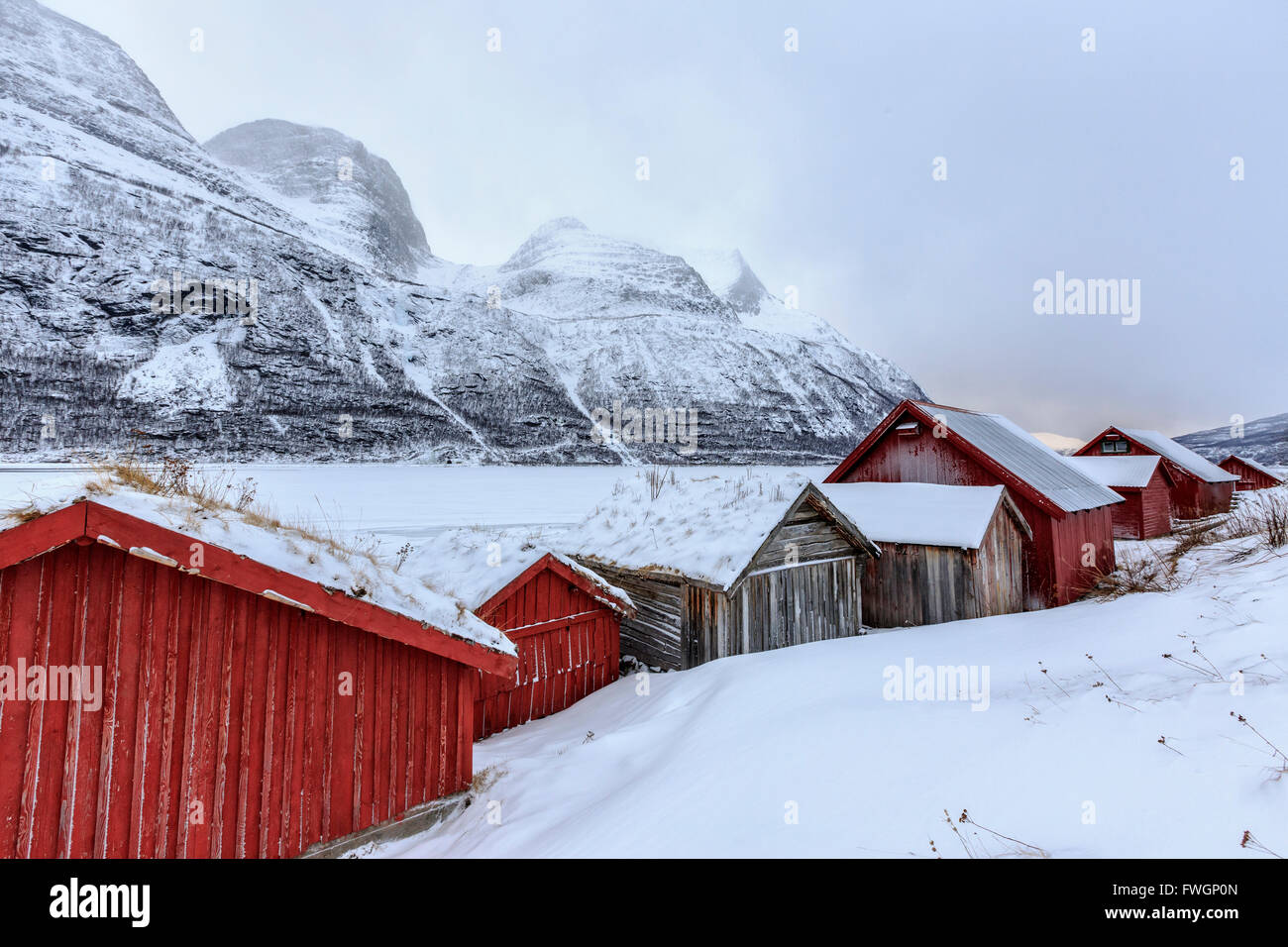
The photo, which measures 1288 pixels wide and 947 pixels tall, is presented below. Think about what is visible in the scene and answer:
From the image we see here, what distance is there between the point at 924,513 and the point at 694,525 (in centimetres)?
688

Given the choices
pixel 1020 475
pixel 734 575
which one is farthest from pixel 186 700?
pixel 1020 475

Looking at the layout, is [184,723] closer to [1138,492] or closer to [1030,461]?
[1030,461]

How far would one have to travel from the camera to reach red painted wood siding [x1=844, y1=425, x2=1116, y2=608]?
13922 mm

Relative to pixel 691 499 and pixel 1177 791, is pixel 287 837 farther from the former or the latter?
pixel 691 499

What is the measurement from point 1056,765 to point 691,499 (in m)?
9.16

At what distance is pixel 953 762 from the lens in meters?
3.48

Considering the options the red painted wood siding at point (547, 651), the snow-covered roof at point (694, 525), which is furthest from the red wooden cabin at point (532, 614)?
the snow-covered roof at point (694, 525)

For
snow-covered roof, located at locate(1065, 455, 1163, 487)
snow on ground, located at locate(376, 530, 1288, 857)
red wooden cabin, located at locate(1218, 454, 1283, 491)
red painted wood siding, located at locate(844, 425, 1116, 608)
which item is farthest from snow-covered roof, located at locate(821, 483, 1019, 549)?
red wooden cabin, located at locate(1218, 454, 1283, 491)

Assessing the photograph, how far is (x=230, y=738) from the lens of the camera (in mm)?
3707

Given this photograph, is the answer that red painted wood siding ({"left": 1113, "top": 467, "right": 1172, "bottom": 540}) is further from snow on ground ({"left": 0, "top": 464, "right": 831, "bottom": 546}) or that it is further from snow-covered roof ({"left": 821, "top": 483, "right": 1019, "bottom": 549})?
snow-covered roof ({"left": 821, "top": 483, "right": 1019, "bottom": 549})

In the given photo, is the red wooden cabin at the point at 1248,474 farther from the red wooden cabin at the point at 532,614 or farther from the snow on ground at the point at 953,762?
the red wooden cabin at the point at 532,614

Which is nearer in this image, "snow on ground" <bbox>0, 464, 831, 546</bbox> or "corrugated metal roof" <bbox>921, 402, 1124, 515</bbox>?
"corrugated metal roof" <bbox>921, 402, 1124, 515</bbox>

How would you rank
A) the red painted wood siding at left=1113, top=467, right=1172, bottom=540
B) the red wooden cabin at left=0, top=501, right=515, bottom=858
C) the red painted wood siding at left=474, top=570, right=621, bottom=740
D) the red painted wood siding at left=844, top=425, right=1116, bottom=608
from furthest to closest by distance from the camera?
the red painted wood siding at left=1113, top=467, right=1172, bottom=540 → the red painted wood siding at left=844, top=425, right=1116, bottom=608 → the red painted wood siding at left=474, top=570, right=621, bottom=740 → the red wooden cabin at left=0, top=501, right=515, bottom=858

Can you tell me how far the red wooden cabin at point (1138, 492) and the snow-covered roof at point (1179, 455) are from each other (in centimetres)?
449
